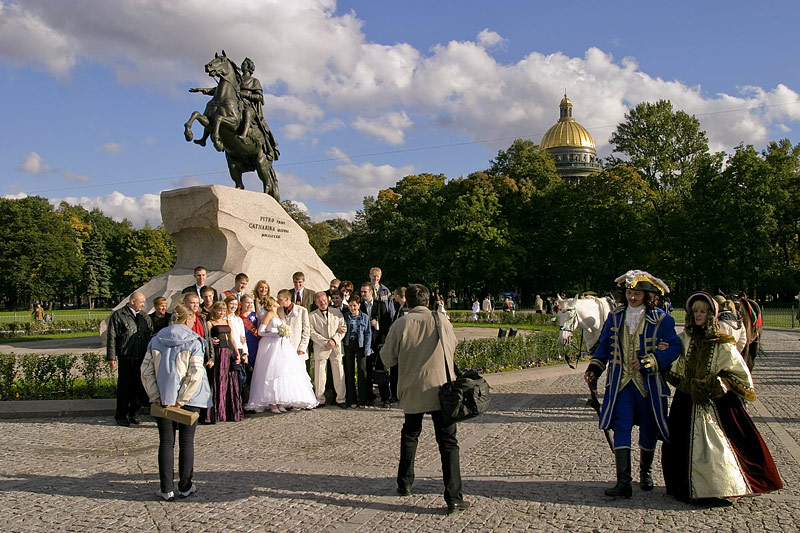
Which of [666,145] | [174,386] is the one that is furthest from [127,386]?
[666,145]

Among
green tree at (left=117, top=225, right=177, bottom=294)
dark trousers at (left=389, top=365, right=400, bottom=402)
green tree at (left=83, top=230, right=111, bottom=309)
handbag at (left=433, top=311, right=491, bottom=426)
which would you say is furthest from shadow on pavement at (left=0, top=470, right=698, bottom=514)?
green tree at (left=83, top=230, right=111, bottom=309)

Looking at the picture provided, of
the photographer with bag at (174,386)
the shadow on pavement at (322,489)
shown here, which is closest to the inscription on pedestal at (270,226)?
the shadow on pavement at (322,489)

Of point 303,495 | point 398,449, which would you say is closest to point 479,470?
point 398,449

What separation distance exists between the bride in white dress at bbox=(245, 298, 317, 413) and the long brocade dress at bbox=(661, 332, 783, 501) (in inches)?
207

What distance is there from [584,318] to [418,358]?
5.74m

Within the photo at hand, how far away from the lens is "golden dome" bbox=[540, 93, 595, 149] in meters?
91.8

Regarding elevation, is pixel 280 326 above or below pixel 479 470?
above

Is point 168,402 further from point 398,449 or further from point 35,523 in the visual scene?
point 398,449

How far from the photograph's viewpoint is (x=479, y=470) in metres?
6.31

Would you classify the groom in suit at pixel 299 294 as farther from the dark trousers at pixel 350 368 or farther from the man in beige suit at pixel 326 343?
the dark trousers at pixel 350 368

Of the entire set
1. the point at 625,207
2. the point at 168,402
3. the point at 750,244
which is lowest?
the point at 168,402

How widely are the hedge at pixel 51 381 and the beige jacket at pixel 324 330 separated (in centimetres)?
318

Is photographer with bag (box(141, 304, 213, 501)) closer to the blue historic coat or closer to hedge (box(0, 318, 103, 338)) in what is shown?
the blue historic coat

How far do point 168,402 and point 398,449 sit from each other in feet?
Result: 8.80
